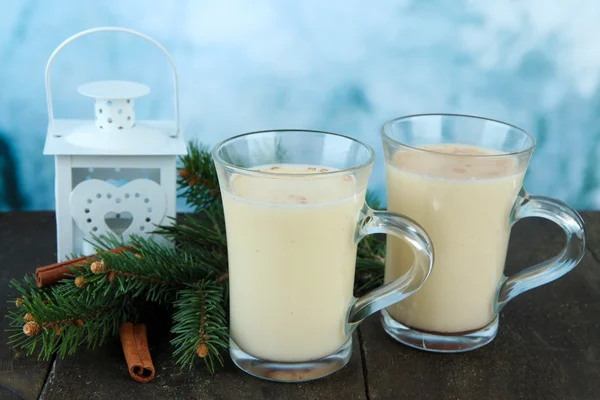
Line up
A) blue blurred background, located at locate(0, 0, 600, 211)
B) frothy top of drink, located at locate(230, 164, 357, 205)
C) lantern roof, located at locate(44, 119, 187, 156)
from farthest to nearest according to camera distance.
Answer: blue blurred background, located at locate(0, 0, 600, 211), lantern roof, located at locate(44, 119, 187, 156), frothy top of drink, located at locate(230, 164, 357, 205)

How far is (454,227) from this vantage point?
2.97ft

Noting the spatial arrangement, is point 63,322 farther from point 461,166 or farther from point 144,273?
point 461,166

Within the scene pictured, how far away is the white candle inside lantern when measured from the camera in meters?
1.06

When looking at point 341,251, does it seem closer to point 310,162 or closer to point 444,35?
point 310,162

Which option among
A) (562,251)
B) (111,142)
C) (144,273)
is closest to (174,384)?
(144,273)

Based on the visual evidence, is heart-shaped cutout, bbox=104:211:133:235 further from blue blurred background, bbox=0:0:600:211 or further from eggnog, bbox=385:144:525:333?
eggnog, bbox=385:144:525:333

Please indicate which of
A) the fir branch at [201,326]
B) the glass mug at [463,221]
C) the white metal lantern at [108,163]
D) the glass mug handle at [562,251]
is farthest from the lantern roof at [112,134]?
the glass mug handle at [562,251]

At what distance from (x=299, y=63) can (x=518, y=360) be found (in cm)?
71

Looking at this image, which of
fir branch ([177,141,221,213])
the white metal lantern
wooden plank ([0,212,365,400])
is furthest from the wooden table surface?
fir branch ([177,141,221,213])

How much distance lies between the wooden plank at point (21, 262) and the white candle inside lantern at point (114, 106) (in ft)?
0.81

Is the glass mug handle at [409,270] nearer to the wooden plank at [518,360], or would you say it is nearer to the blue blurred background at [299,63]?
the wooden plank at [518,360]

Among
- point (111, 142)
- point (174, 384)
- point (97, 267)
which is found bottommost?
point (174, 384)

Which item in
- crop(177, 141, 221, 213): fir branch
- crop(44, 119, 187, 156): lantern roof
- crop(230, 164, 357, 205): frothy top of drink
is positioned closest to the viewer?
crop(230, 164, 357, 205): frothy top of drink

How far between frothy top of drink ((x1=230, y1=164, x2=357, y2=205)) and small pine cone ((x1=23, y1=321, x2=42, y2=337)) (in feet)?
0.90
